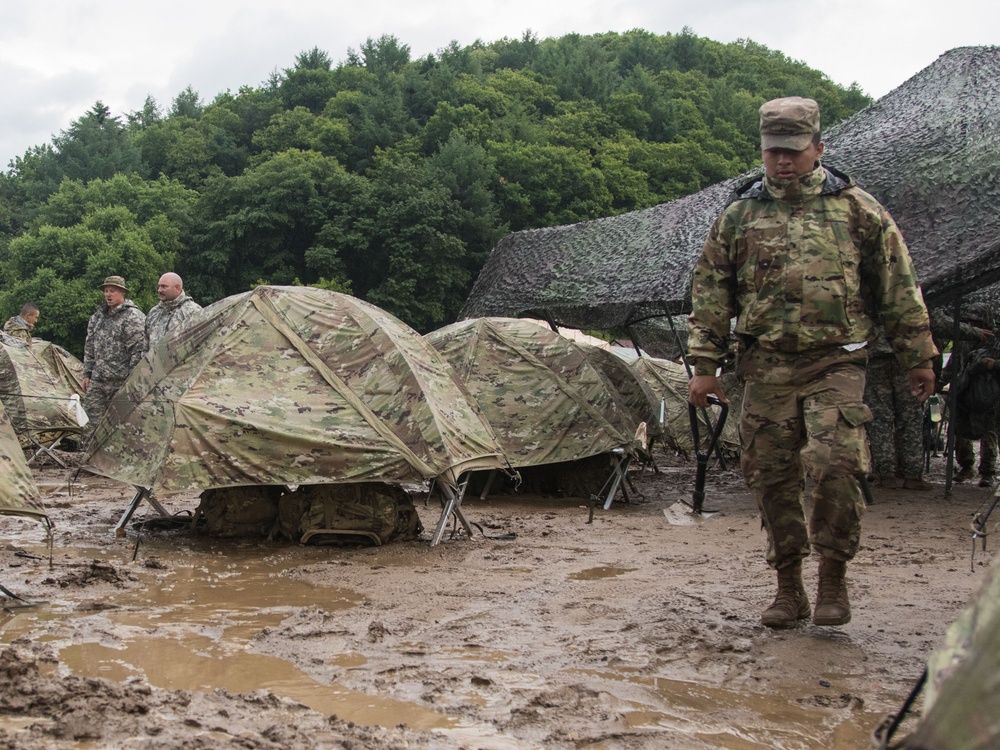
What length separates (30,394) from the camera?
44.9 ft

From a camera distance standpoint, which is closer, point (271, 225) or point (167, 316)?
point (167, 316)

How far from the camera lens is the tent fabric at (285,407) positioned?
23.5 ft

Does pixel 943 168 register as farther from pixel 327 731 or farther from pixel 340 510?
pixel 327 731

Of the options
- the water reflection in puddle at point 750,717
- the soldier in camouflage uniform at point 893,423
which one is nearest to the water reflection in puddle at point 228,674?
the water reflection in puddle at point 750,717

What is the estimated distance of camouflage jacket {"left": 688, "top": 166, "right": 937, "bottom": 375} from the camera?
486 cm

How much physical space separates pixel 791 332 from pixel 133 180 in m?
49.9

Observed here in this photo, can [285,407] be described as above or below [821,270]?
below

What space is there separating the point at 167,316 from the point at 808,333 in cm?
677

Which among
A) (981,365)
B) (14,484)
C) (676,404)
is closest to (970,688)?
(14,484)

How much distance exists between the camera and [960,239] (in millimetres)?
10016

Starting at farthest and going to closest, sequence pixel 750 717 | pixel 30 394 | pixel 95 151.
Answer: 1. pixel 95 151
2. pixel 30 394
3. pixel 750 717

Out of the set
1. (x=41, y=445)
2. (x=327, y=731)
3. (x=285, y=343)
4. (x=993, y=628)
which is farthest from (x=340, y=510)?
(x=41, y=445)

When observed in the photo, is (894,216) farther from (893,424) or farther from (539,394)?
Answer: (539,394)

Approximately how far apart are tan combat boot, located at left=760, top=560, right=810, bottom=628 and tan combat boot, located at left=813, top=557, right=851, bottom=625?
14cm
